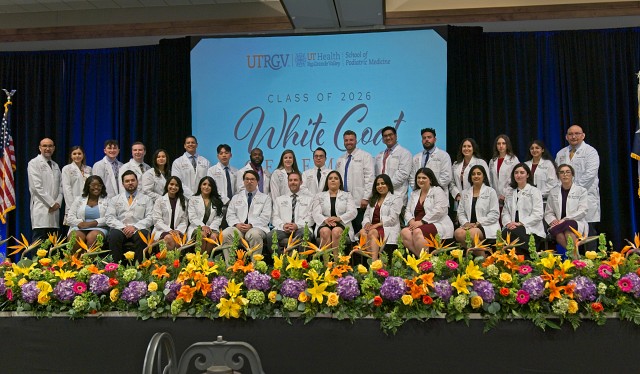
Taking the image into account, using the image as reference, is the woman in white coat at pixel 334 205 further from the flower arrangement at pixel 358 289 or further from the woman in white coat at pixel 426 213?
the flower arrangement at pixel 358 289

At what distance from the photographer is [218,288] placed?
2.72m

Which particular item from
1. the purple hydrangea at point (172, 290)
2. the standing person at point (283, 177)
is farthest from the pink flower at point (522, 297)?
the standing person at point (283, 177)

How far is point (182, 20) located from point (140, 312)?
18.3 ft

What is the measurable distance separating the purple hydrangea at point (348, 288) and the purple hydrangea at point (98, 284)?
1.08 meters

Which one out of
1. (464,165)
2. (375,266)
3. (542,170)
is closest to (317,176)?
(464,165)

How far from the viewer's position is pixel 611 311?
257 cm

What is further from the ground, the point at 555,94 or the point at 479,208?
the point at 555,94

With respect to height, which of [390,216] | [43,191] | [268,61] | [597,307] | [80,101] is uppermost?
[268,61]

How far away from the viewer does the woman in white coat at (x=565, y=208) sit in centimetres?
534

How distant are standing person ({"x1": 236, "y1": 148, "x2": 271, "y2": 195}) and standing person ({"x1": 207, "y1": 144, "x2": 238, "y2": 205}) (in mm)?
78

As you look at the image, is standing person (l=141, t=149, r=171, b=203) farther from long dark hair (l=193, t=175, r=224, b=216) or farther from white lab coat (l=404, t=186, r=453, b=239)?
white lab coat (l=404, t=186, r=453, b=239)

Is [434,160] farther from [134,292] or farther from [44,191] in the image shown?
[44,191]

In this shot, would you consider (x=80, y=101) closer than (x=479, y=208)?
No

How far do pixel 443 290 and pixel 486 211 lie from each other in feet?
9.89
